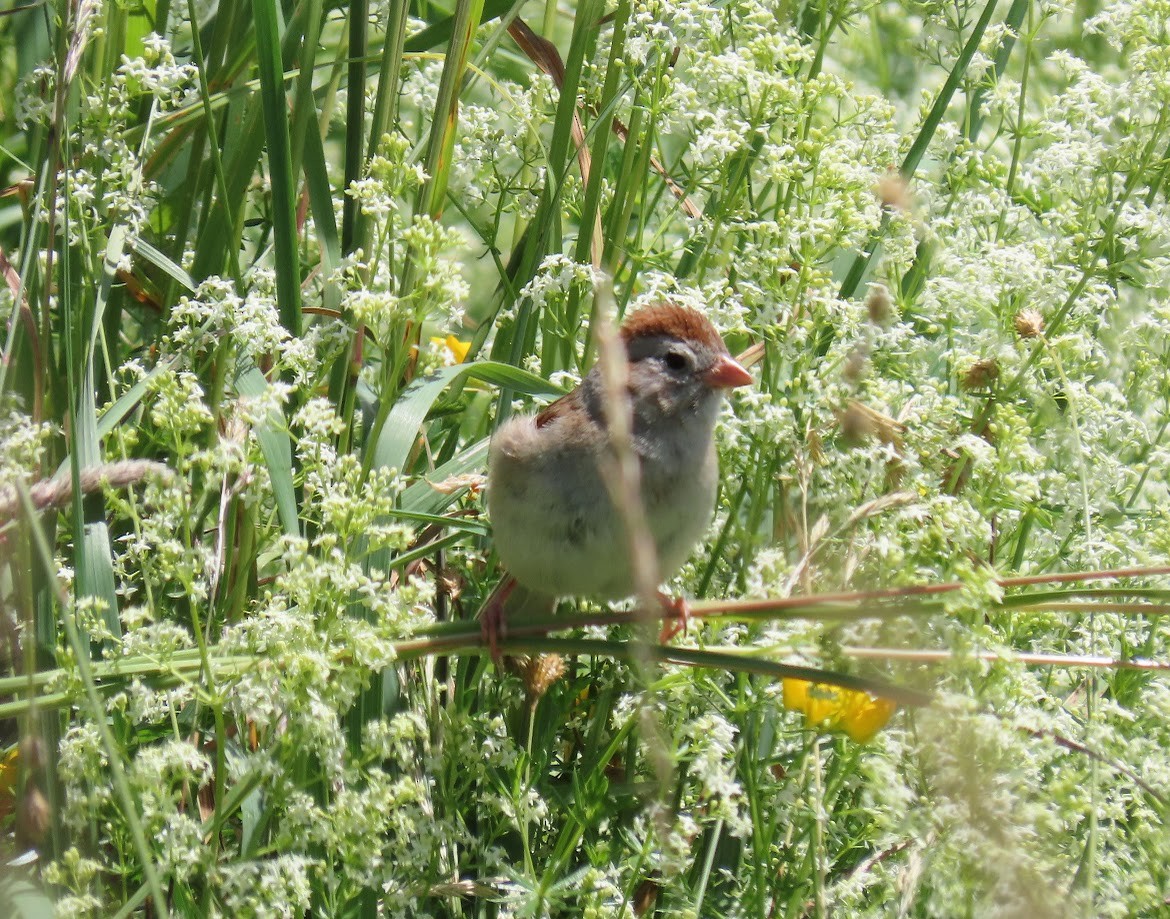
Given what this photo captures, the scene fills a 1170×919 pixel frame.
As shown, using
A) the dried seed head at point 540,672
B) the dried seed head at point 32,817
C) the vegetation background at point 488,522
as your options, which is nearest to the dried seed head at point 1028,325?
the vegetation background at point 488,522

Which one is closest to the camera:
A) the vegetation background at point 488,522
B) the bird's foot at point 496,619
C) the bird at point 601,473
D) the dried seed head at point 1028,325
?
the vegetation background at point 488,522

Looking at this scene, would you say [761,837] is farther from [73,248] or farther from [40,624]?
[73,248]

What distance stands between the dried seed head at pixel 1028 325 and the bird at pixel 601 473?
0.48 metres

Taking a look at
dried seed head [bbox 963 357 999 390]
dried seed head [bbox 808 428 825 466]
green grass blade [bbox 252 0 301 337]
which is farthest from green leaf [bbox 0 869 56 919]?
dried seed head [bbox 963 357 999 390]

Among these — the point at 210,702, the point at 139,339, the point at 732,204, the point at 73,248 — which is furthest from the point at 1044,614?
the point at 139,339

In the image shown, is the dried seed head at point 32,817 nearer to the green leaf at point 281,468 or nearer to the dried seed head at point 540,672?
the green leaf at point 281,468

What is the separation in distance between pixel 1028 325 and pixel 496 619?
1.01 m

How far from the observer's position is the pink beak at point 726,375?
8.18ft

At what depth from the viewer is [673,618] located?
234cm

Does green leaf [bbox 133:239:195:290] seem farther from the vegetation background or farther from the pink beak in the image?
the pink beak

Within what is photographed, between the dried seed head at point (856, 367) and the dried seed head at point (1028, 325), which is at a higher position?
the dried seed head at point (1028, 325)

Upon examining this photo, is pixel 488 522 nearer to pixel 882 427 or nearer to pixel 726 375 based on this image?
pixel 726 375

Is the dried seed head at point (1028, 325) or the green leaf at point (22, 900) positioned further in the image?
the dried seed head at point (1028, 325)

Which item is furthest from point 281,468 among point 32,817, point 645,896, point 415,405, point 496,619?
point 645,896
